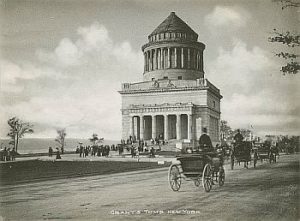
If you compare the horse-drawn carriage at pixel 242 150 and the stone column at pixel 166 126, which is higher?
the stone column at pixel 166 126

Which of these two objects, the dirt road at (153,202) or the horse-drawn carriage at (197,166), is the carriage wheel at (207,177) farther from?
the dirt road at (153,202)

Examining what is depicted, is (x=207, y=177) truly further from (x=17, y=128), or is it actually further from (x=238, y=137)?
(x=17, y=128)

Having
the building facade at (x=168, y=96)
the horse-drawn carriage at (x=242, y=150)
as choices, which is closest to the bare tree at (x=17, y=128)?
the horse-drawn carriage at (x=242, y=150)

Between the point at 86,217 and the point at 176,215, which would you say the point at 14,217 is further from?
the point at 176,215

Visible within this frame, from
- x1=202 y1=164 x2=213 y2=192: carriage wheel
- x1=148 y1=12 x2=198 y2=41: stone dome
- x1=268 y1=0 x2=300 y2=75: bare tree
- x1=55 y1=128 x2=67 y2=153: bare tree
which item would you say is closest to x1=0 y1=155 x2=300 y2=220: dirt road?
x1=202 y1=164 x2=213 y2=192: carriage wheel

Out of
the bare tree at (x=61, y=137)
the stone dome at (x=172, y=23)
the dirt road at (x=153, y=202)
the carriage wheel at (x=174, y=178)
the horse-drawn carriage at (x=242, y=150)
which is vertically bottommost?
the dirt road at (x=153, y=202)

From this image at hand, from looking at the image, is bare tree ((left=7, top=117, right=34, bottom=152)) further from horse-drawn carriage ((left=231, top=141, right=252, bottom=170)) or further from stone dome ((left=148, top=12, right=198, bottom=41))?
horse-drawn carriage ((left=231, top=141, right=252, bottom=170))
